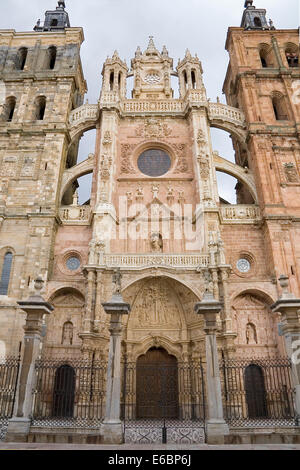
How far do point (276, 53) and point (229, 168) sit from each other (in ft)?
35.3

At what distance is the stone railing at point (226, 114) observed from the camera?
74.6 ft

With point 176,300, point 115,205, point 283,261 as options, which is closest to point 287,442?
point 176,300

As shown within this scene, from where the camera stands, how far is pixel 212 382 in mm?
9141

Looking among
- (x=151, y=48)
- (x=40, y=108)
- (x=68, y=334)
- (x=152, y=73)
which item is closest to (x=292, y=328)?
(x=68, y=334)

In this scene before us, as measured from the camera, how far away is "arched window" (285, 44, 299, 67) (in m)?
25.9

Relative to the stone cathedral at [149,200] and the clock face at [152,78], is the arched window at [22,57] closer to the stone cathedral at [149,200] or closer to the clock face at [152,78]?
the stone cathedral at [149,200]

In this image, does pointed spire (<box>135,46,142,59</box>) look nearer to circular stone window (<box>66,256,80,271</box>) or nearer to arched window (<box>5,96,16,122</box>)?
arched window (<box>5,96,16,122</box>)

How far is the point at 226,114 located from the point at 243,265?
11.0m

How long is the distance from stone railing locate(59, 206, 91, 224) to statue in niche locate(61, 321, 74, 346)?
580 centimetres

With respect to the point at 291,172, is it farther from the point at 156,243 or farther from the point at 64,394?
the point at 64,394

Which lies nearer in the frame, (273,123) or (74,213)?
(74,213)

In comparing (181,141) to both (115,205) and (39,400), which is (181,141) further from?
(39,400)

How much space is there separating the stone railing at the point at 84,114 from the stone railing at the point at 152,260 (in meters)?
10.8

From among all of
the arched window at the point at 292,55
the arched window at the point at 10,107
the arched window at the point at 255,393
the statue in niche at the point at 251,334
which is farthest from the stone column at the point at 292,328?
the arched window at the point at 292,55
